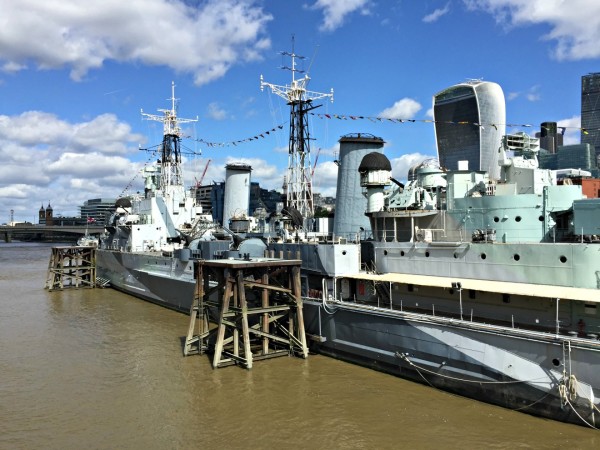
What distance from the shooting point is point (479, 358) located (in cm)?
1430

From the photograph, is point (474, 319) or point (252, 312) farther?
point (252, 312)

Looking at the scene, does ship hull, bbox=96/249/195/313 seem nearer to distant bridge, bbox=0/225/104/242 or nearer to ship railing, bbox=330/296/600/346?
ship railing, bbox=330/296/600/346

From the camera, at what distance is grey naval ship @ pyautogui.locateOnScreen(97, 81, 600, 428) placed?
13211 mm

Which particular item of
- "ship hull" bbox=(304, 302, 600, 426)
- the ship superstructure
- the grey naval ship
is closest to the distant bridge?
the grey naval ship

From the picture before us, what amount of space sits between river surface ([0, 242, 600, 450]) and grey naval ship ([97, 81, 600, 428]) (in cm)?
85

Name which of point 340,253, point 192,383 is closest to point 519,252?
point 340,253

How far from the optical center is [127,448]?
40.3ft

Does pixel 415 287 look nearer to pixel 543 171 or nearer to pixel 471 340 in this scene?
pixel 471 340

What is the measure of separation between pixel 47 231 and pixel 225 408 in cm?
12306

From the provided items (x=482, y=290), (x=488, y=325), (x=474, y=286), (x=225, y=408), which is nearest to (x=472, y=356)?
(x=488, y=325)

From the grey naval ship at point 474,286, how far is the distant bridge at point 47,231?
6758 cm

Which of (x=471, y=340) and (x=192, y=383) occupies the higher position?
(x=471, y=340)

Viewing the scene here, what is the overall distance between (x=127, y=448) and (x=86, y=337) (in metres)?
13.6

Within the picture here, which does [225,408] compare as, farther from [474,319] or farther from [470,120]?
[470,120]
